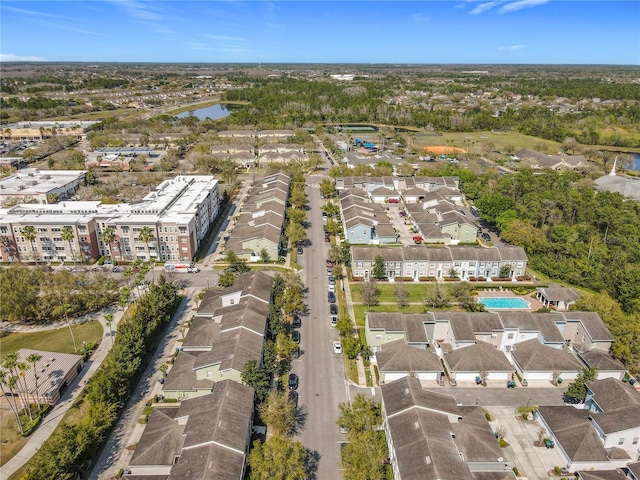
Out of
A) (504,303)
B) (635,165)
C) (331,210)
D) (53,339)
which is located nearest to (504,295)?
(504,303)

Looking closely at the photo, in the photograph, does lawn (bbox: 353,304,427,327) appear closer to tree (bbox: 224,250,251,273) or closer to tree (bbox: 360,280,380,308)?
tree (bbox: 360,280,380,308)

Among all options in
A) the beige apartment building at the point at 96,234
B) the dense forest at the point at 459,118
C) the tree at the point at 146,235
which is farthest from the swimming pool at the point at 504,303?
the dense forest at the point at 459,118

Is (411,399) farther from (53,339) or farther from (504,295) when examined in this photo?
(53,339)

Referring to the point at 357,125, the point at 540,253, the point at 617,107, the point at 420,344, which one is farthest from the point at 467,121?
the point at 420,344

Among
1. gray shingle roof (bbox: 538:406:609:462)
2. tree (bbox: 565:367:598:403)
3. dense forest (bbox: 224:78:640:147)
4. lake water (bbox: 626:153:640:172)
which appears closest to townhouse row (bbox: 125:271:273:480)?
gray shingle roof (bbox: 538:406:609:462)

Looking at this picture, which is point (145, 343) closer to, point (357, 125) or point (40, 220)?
point (40, 220)

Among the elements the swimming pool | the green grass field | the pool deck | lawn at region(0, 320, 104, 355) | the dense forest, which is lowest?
the pool deck

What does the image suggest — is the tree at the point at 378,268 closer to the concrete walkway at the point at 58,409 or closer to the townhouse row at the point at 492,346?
the townhouse row at the point at 492,346
